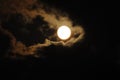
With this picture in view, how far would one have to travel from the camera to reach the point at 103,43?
6305 mm

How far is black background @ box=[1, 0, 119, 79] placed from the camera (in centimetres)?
612

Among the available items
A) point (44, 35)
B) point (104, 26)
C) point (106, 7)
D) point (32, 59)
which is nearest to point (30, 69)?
point (32, 59)

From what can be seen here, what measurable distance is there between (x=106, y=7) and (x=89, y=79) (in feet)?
7.75

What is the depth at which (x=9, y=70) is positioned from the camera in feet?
20.2

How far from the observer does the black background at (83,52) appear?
6.12 m

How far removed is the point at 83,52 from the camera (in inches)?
248

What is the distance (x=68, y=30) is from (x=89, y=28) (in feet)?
3.10

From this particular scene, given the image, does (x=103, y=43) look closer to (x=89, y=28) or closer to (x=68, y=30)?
(x=89, y=28)

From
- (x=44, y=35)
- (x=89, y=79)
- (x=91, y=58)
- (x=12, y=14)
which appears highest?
(x=12, y=14)

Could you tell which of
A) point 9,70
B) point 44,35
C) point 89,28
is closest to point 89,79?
point 89,28

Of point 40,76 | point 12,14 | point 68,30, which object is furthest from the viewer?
point 40,76

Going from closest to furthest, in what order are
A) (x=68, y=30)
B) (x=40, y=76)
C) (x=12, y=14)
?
(x=68, y=30) < (x=12, y=14) < (x=40, y=76)

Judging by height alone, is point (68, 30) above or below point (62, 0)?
below

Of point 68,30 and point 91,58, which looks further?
point 91,58
